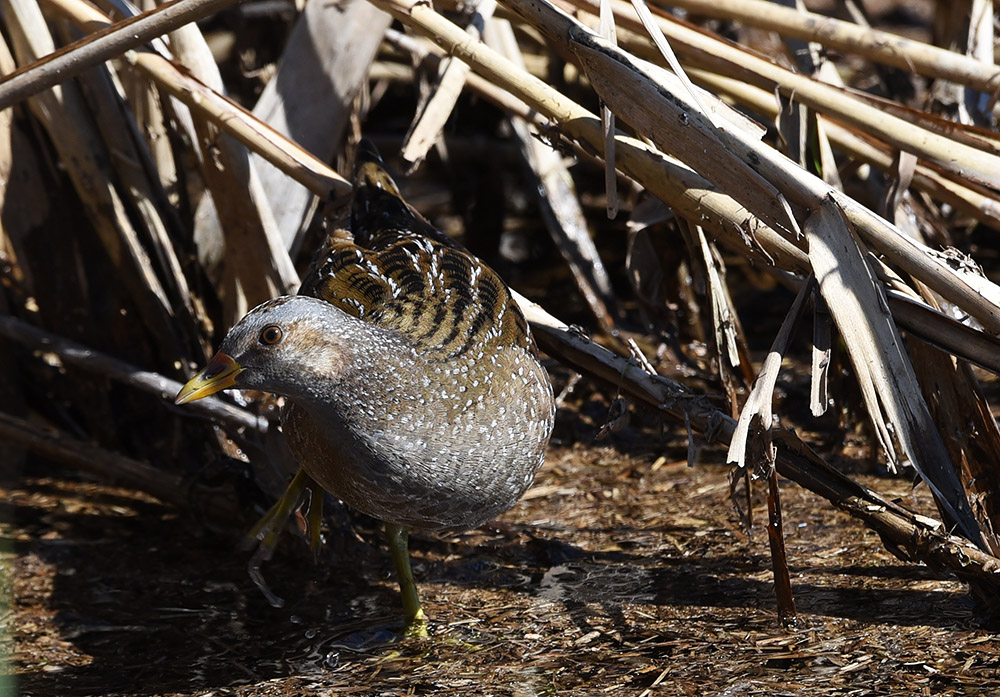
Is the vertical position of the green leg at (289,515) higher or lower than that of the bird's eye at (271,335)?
lower

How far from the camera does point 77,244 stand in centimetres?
436

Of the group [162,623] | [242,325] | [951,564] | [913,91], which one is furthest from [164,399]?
[913,91]

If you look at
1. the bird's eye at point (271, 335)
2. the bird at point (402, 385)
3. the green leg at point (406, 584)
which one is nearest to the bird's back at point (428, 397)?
the bird at point (402, 385)

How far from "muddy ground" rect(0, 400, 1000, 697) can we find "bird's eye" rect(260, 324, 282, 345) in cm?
98

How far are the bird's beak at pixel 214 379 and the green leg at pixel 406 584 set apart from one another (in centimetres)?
81

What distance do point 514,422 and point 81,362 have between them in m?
1.88

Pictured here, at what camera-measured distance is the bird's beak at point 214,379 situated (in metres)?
2.77

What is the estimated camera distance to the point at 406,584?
338 cm

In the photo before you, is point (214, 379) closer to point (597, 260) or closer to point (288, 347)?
point (288, 347)

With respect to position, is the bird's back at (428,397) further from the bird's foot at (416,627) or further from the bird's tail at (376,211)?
the bird's foot at (416,627)

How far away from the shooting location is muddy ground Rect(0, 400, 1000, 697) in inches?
116

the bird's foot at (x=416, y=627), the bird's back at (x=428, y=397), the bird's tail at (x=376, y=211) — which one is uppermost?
the bird's tail at (x=376, y=211)

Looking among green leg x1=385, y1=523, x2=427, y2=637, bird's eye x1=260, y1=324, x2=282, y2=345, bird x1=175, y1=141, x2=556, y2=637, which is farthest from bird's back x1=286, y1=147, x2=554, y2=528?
green leg x1=385, y1=523, x2=427, y2=637

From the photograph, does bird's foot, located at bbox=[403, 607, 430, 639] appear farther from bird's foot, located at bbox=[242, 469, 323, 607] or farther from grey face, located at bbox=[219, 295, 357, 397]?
grey face, located at bbox=[219, 295, 357, 397]
